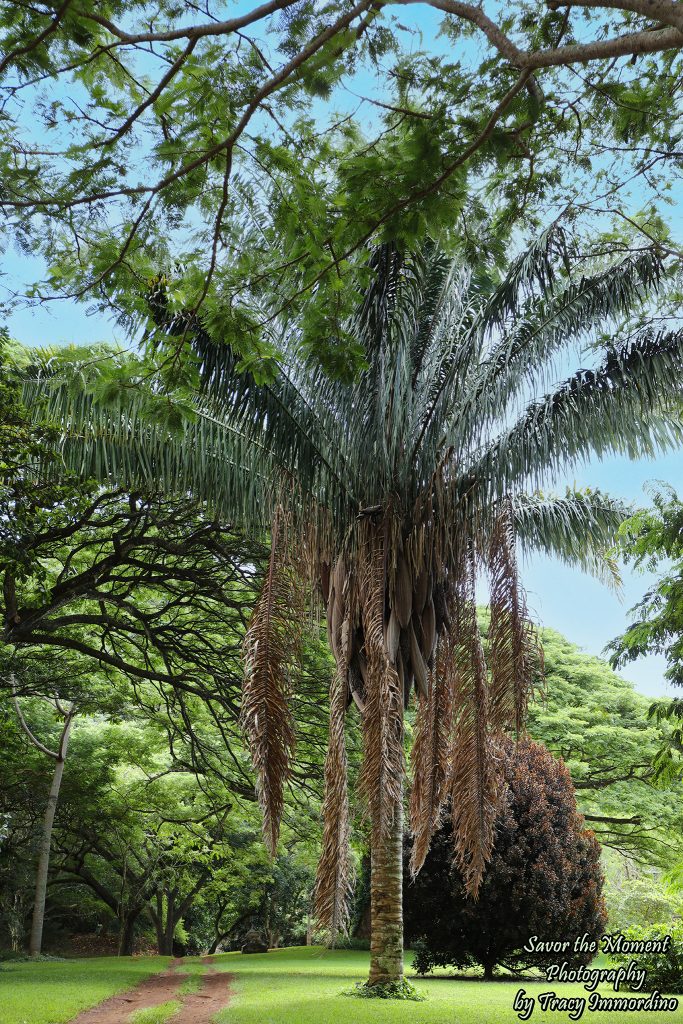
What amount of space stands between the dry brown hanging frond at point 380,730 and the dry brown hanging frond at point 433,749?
108 centimetres

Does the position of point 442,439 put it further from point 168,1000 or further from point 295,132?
point 168,1000

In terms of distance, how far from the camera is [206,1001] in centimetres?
1106

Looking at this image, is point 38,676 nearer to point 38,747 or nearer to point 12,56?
point 38,747

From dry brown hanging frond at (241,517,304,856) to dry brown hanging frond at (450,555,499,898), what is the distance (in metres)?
2.09

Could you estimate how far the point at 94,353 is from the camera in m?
6.93

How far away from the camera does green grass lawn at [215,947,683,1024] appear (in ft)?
24.8

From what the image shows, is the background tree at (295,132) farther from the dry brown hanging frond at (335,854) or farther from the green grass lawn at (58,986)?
the green grass lawn at (58,986)

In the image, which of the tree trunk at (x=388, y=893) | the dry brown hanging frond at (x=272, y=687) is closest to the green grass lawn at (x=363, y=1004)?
the tree trunk at (x=388, y=893)

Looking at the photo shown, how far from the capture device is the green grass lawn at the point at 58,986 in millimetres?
8859

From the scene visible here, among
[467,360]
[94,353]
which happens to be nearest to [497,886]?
[467,360]

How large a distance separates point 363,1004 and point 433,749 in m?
2.52

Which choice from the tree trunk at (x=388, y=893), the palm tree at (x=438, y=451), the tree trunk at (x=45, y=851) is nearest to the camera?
the palm tree at (x=438, y=451)

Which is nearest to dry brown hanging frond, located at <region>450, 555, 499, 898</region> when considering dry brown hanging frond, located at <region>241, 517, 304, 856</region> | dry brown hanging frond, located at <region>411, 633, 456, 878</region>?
dry brown hanging frond, located at <region>411, 633, 456, 878</region>

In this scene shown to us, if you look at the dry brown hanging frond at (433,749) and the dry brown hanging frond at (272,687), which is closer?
the dry brown hanging frond at (272,687)
